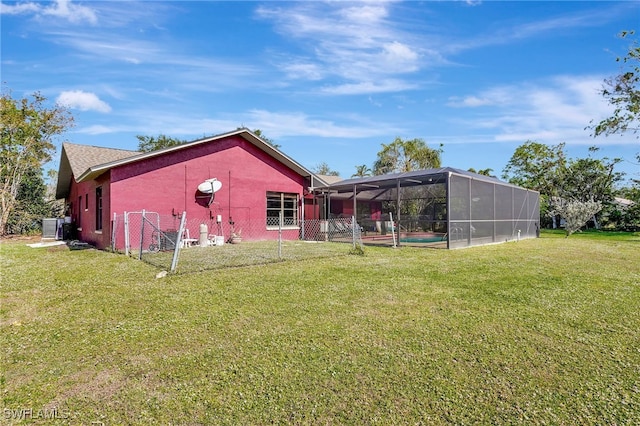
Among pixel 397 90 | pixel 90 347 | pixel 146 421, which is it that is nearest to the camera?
pixel 146 421

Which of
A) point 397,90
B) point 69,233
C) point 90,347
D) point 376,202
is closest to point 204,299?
point 90,347

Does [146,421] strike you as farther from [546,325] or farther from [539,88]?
[539,88]

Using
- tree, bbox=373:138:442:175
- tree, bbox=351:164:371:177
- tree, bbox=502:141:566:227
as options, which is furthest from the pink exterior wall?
tree, bbox=502:141:566:227

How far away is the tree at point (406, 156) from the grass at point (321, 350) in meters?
25.5

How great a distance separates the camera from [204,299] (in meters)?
4.82

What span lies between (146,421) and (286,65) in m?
11.8

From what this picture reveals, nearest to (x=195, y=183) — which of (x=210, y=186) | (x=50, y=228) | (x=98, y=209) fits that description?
(x=210, y=186)

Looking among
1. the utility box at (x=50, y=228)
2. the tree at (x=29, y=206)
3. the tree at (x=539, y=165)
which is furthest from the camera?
the tree at (x=539, y=165)

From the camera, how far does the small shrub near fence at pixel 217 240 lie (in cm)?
793

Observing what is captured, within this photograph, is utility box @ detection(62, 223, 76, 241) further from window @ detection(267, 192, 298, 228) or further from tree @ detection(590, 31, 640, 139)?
tree @ detection(590, 31, 640, 139)

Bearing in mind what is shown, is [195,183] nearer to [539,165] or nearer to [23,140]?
[23,140]

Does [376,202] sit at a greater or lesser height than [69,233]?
greater

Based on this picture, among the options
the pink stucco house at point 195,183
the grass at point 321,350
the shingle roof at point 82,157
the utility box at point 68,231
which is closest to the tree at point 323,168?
the pink stucco house at point 195,183

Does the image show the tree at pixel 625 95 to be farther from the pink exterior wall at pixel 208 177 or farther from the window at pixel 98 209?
the window at pixel 98 209
